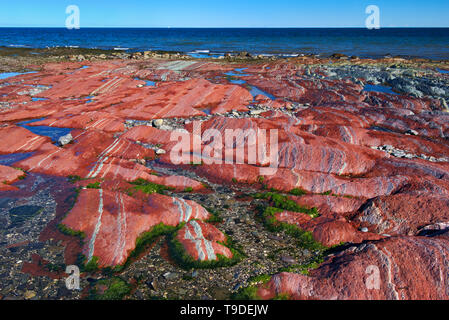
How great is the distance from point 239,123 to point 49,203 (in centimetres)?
1430

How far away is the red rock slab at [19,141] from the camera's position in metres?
20.1

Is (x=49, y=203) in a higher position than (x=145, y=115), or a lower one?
lower

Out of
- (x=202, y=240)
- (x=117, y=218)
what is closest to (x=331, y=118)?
(x=202, y=240)

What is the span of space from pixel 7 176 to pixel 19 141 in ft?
18.5

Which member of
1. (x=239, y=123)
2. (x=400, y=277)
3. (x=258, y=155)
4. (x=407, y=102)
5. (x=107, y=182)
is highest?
(x=407, y=102)

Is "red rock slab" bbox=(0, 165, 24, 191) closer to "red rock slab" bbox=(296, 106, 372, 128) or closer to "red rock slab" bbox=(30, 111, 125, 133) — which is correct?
"red rock slab" bbox=(30, 111, 125, 133)

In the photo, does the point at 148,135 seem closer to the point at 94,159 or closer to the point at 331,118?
the point at 94,159

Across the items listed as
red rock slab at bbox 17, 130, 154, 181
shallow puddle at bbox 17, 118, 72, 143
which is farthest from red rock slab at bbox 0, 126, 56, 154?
red rock slab at bbox 17, 130, 154, 181

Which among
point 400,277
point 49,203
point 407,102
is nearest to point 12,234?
point 49,203

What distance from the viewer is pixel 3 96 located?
34312 millimetres

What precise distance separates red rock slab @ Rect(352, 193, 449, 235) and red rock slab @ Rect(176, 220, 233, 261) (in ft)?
21.7

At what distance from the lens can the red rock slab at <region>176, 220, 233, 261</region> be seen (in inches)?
432

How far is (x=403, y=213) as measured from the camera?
1288cm

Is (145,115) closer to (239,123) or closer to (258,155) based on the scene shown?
(239,123)
